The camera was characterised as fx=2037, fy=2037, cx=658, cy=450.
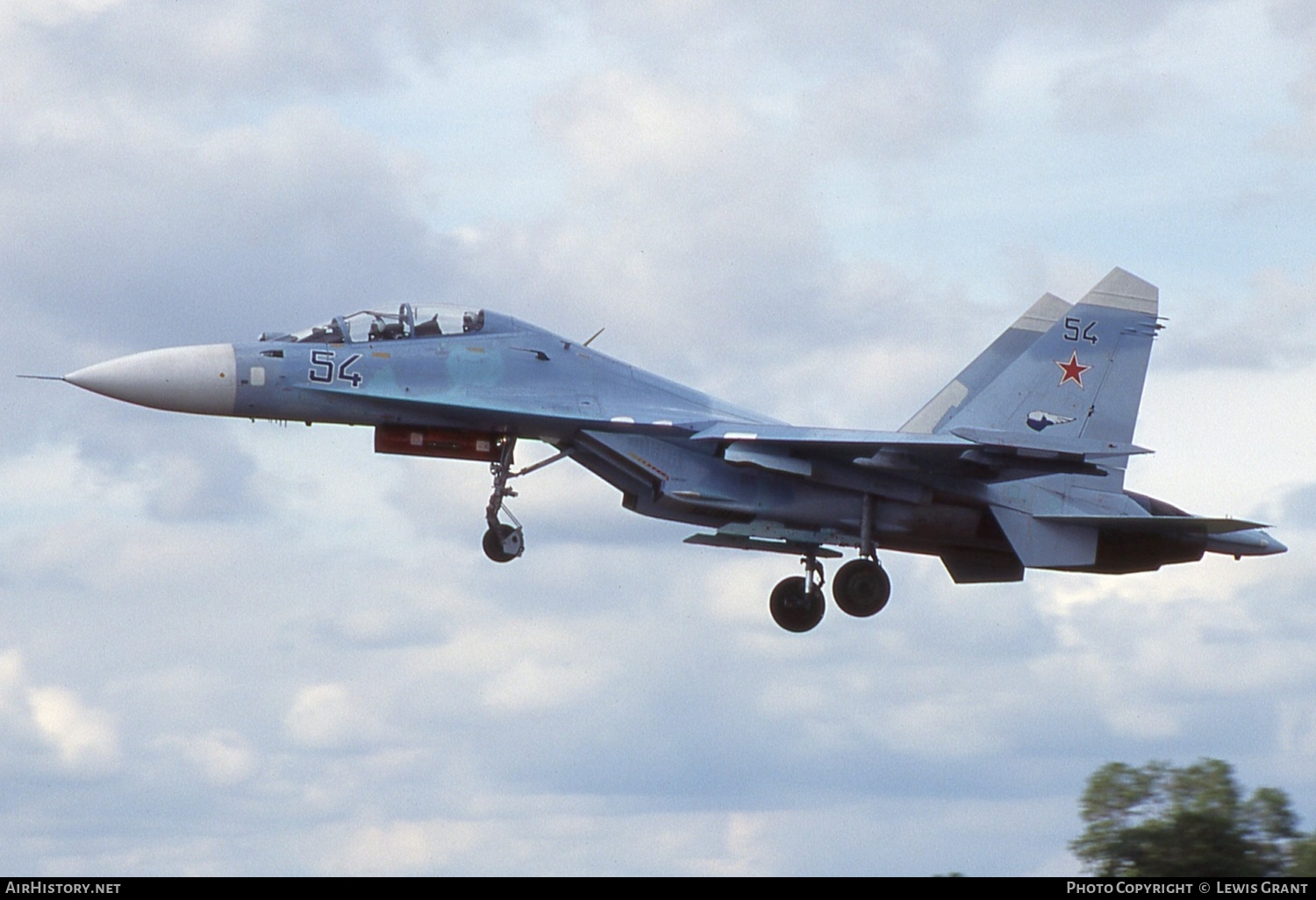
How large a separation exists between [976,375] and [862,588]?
156 inches

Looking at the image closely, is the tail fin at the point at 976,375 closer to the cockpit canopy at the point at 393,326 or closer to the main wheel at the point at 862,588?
the main wheel at the point at 862,588

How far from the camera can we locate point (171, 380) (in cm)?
2386

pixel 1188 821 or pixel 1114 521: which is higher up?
pixel 1114 521

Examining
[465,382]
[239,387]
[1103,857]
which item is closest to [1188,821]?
[1103,857]

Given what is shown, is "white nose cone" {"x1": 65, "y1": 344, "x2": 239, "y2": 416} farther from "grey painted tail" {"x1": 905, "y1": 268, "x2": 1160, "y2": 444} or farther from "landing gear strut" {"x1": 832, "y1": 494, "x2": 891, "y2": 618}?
"grey painted tail" {"x1": 905, "y1": 268, "x2": 1160, "y2": 444}

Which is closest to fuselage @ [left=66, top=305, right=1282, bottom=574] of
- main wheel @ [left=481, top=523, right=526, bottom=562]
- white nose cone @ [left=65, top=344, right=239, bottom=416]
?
white nose cone @ [left=65, top=344, right=239, bottom=416]

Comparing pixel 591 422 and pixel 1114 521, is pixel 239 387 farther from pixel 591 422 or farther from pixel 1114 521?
pixel 1114 521

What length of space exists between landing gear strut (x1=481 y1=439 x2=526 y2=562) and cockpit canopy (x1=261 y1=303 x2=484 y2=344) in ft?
5.20

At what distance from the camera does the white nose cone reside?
23.8 metres

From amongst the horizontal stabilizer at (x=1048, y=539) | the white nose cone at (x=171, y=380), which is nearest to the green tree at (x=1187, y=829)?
the horizontal stabilizer at (x=1048, y=539)

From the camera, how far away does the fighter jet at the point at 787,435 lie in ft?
79.7

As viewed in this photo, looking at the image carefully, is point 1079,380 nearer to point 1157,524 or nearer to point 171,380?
point 1157,524
